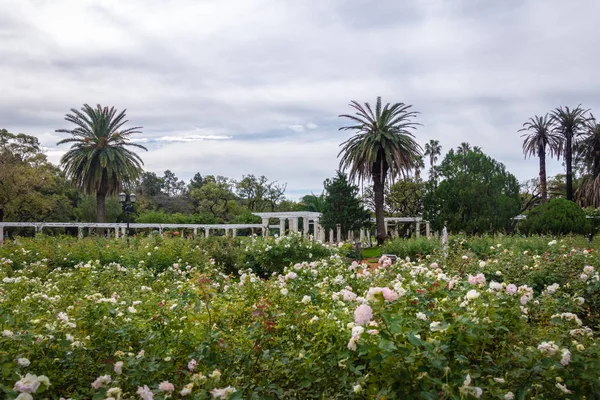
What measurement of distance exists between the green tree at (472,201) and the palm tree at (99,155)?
61.5ft

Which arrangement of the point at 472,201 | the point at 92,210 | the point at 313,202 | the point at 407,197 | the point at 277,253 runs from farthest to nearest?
the point at 313,202 → the point at 92,210 → the point at 407,197 → the point at 472,201 → the point at 277,253

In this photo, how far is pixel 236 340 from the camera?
3133 millimetres

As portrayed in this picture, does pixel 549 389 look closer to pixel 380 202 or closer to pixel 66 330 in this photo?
pixel 66 330

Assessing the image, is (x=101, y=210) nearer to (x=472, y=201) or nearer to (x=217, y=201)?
(x=217, y=201)

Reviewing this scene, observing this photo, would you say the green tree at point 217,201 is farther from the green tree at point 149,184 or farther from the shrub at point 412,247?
the shrub at point 412,247

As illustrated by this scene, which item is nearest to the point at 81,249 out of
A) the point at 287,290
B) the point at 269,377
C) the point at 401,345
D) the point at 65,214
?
the point at 287,290

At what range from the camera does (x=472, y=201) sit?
27.4m

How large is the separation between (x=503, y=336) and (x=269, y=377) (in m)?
1.35

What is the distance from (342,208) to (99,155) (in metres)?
15.3

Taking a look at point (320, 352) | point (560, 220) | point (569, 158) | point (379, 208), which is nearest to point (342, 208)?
point (379, 208)

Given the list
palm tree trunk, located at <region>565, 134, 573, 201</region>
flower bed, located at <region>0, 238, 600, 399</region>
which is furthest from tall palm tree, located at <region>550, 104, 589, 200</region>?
flower bed, located at <region>0, 238, 600, 399</region>

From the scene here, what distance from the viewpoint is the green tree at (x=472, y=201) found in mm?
27328

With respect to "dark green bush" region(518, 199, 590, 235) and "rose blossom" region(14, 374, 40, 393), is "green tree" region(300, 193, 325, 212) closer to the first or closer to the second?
"dark green bush" region(518, 199, 590, 235)

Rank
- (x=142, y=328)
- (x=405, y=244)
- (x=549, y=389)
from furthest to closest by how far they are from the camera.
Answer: (x=405, y=244)
(x=142, y=328)
(x=549, y=389)
